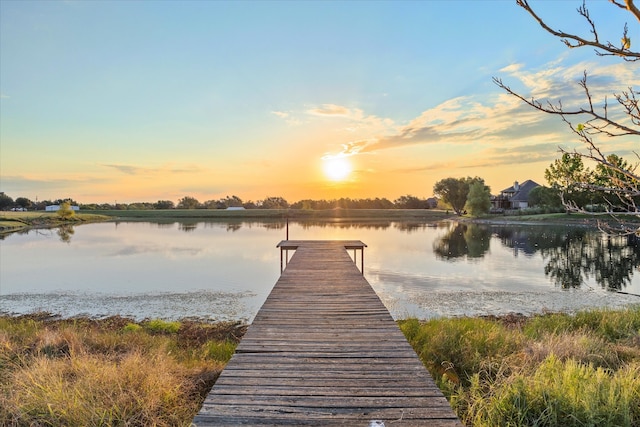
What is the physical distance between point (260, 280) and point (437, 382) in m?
10.5

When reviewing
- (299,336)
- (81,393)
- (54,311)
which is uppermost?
(299,336)

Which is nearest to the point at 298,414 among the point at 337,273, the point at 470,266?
the point at 337,273

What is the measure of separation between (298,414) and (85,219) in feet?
225

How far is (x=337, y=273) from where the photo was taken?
8.30 metres

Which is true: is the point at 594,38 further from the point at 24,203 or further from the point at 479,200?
the point at 24,203

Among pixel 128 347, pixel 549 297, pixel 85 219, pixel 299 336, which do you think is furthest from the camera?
pixel 85 219

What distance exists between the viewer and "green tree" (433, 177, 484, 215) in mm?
71688

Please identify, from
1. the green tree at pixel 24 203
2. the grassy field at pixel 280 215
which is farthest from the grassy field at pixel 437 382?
the green tree at pixel 24 203

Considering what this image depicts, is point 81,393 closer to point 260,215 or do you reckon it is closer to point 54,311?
point 54,311

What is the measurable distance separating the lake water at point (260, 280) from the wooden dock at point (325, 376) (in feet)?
16.9

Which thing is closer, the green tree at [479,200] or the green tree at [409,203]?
the green tree at [479,200]

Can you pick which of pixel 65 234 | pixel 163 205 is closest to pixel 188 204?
pixel 163 205

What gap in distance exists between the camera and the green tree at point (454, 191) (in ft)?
235

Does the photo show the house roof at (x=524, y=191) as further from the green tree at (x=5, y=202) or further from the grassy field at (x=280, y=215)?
the green tree at (x=5, y=202)
